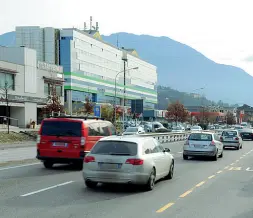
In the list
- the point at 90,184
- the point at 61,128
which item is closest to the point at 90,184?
the point at 90,184

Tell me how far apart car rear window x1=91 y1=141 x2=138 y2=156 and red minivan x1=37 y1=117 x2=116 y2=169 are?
4236mm

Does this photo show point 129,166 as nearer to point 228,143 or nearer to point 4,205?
point 4,205

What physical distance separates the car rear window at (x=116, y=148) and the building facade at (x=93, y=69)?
2845 inches

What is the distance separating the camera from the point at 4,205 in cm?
889

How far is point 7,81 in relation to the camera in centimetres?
5341

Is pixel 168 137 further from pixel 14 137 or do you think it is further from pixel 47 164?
pixel 47 164

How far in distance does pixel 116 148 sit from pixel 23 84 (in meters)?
47.3

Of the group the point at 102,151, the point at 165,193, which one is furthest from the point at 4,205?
the point at 165,193

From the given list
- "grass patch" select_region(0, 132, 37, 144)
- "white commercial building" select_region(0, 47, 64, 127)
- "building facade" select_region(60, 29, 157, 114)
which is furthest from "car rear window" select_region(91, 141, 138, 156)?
"building facade" select_region(60, 29, 157, 114)

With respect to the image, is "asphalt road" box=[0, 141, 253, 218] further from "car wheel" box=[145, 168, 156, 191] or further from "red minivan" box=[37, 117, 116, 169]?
"red minivan" box=[37, 117, 116, 169]

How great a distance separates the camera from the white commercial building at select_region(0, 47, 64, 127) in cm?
Answer: 5322

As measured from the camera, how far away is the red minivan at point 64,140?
1539 centimetres

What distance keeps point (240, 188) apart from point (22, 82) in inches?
1883

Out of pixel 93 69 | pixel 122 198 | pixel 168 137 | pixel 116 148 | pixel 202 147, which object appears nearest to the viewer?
pixel 122 198
